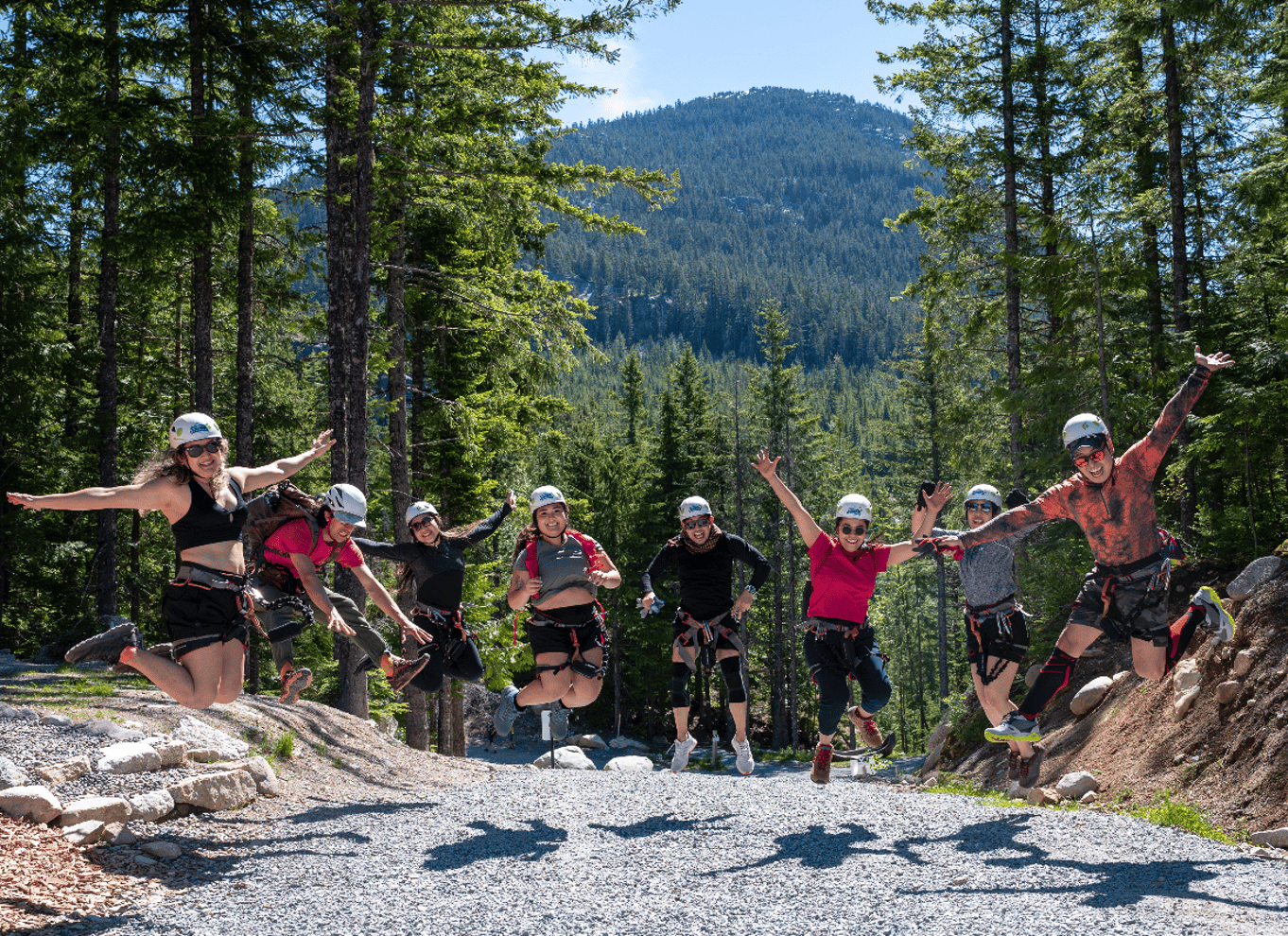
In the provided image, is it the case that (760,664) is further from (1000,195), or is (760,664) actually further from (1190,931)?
(1190,931)

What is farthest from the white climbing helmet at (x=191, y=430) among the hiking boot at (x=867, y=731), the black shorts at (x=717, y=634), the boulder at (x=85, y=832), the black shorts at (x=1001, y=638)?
the black shorts at (x=1001, y=638)

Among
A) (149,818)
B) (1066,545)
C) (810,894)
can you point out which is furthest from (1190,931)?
(1066,545)

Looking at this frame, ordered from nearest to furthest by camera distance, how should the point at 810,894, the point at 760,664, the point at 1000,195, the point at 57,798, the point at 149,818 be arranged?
the point at 810,894 → the point at 57,798 → the point at 149,818 → the point at 1000,195 → the point at 760,664

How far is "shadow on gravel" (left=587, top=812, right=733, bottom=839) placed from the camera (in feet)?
24.7

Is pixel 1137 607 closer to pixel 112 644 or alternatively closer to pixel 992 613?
pixel 992 613

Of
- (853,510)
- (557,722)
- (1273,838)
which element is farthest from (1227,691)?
(557,722)

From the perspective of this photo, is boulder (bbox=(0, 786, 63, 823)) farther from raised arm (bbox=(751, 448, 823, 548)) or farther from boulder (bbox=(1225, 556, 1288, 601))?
boulder (bbox=(1225, 556, 1288, 601))

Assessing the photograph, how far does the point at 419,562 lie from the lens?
8.84 meters

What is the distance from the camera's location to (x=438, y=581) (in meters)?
8.84

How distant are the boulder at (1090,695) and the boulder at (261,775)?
11.6 meters

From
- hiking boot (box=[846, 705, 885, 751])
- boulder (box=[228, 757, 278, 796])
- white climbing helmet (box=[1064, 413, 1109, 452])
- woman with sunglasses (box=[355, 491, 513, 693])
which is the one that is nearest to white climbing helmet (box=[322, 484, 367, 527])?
woman with sunglasses (box=[355, 491, 513, 693])

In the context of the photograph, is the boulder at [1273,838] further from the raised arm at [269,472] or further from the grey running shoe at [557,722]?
the raised arm at [269,472]

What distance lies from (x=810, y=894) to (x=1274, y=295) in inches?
573

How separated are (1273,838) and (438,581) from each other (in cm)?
758
